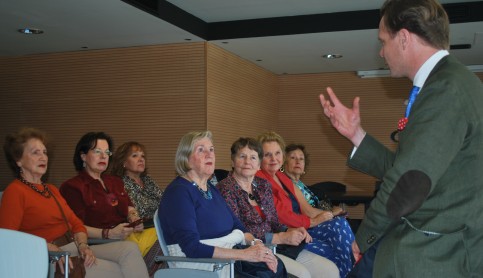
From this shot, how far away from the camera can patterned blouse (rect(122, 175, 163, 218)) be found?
5.79m

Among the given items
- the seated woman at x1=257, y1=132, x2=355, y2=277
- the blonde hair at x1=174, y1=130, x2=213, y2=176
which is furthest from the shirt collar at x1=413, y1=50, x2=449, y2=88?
the seated woman at x1=257, y1=132, x2=355, y2=277

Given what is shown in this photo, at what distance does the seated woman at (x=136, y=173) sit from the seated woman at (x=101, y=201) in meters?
0.40

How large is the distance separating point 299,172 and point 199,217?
2.85m

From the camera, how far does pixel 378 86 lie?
423 inches

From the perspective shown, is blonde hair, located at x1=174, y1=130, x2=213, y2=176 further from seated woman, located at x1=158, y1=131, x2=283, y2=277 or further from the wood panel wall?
the wood panel wall

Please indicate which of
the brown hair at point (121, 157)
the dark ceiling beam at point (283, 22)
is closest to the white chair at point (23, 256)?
the brown hair at point (121, 157)

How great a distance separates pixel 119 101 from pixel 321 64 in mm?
3313

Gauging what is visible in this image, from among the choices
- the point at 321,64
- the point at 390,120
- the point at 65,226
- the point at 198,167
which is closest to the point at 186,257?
the point at 198,167

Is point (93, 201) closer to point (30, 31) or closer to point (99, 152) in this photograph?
point (99, 152)

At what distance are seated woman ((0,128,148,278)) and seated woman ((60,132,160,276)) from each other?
0.22 meters

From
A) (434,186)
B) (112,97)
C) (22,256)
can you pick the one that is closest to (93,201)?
(22,256)

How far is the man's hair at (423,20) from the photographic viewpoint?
6.18 feet

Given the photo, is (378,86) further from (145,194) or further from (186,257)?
(186,257)

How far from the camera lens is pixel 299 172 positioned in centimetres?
658
